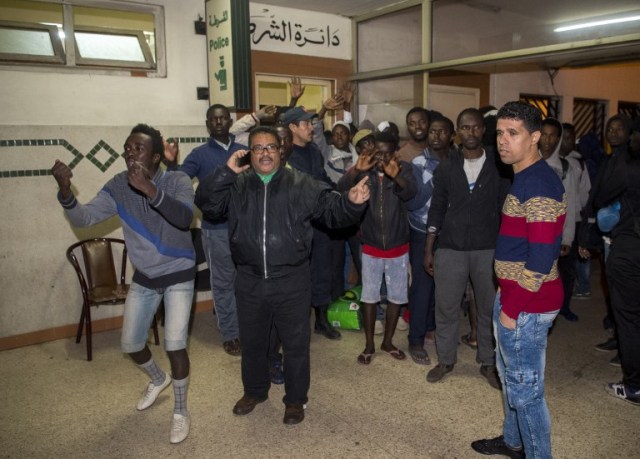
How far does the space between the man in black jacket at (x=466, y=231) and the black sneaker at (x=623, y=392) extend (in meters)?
0.81

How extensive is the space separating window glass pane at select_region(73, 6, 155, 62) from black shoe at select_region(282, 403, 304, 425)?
13.5 ft

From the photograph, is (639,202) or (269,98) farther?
(269,98)

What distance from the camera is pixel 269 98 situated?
10062 mm

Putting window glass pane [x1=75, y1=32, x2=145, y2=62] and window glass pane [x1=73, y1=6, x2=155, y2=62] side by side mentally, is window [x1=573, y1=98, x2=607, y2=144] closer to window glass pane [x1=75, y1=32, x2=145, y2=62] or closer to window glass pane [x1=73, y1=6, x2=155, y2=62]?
window glass pane [x1=73, y1=6, x2=155, y2=62]

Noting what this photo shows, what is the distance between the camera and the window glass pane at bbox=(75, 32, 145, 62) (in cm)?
518

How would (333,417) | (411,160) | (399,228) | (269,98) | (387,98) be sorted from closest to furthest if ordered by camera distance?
(333,417) → (399,228) → (411,160) → (387,98) → (269,98)

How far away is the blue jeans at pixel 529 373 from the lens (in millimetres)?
2395

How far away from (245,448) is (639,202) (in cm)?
315

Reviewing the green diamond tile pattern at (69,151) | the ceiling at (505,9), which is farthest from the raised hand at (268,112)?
the ceiling at (505,9)

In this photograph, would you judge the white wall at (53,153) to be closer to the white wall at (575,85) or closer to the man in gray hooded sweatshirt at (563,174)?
the man in gray hooded sweatshirt at (563,174)

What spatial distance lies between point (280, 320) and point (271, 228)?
649 millimetres

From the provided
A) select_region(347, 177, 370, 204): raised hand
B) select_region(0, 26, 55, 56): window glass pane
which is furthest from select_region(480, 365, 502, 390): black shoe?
select_region(0, 26, 55, 56): window glass pane

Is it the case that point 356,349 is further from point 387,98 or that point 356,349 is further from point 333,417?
point 387,98

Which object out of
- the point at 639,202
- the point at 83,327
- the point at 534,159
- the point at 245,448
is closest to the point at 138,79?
the point at 83,327
